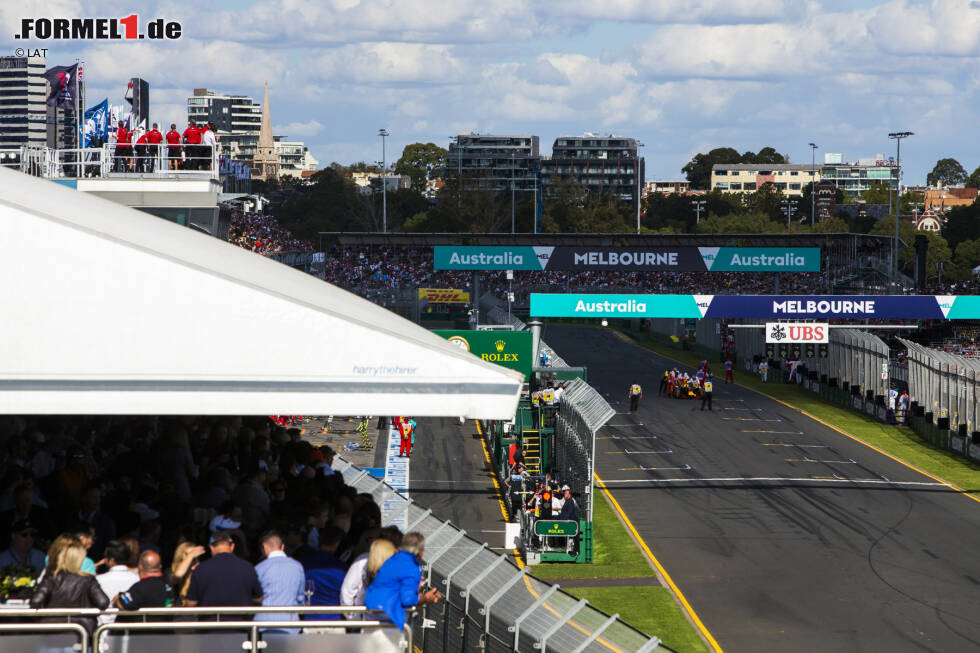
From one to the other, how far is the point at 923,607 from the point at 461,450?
23.1m

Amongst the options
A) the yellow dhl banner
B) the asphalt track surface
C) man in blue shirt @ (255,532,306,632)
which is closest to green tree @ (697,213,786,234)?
the yellow dhl banner

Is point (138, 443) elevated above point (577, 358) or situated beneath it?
elevated above

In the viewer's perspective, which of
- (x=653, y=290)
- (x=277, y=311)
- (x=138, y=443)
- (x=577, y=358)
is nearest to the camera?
(x=277, y=311)

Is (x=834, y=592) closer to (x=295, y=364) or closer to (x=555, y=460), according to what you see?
(x=555, y=460)

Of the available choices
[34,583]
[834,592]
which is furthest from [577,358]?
[34,583]

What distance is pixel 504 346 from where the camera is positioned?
36719mm

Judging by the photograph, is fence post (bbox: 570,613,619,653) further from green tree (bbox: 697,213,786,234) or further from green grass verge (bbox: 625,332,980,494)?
green tree (bbox: 697,213,786,234)

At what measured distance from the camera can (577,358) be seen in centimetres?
7431

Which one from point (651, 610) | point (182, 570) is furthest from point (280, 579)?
point (651, 610)

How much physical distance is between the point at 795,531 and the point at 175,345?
24687 mm

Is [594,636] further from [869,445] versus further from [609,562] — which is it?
[869,445]

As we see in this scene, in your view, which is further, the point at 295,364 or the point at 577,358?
the point at 577,358

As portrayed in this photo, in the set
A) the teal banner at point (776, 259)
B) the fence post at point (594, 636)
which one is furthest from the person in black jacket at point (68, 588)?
the teal banner at point (776, 259)

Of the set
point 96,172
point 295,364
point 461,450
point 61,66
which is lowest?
point 461,450
